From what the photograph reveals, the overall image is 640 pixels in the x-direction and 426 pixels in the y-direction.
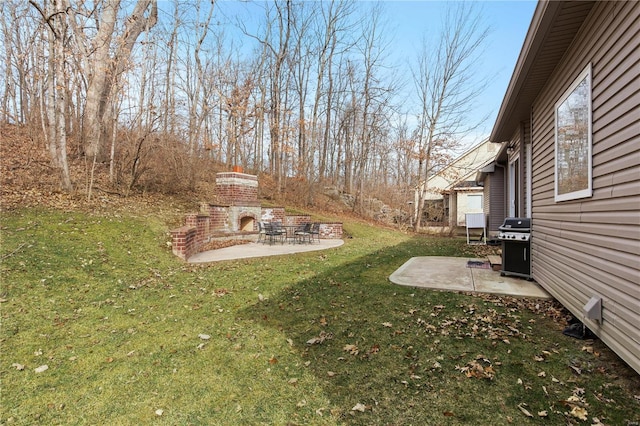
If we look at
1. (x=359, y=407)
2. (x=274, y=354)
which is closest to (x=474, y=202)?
(x=274, y=354)

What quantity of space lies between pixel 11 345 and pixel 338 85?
2090 cm

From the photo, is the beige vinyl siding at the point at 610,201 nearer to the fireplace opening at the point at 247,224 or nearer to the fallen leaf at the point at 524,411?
the fallen leaf at the point at 524,411

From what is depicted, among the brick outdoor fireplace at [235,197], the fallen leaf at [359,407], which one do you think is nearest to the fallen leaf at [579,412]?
the fallen leaf at [359,407]

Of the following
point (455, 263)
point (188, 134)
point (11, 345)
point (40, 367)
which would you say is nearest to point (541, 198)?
point (455, 263)

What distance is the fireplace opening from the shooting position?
1112 centimetres

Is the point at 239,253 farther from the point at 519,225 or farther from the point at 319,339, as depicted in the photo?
the point at 519,225

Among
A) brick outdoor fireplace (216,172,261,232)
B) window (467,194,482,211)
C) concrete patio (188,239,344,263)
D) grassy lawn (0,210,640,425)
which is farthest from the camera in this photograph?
window (467,194,482,211)

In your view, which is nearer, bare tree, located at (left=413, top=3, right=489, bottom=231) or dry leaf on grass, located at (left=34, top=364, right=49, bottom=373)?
dry leaf on grass, located at (left=34, top=364, right=49, bottom=373)

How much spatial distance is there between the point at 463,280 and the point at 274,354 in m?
3.65

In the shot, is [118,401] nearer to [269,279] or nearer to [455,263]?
[269,279]

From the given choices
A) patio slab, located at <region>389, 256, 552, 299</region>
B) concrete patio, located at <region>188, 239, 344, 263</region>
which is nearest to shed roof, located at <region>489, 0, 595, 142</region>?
patio slab, located at <region>389, 256, 552, 299</region>

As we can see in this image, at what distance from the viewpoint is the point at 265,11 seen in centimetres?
1844

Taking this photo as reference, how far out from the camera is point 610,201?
2771 mm

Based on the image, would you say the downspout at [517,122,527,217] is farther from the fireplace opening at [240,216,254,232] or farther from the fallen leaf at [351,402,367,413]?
the fireplace opening at [240,216,254,232]
